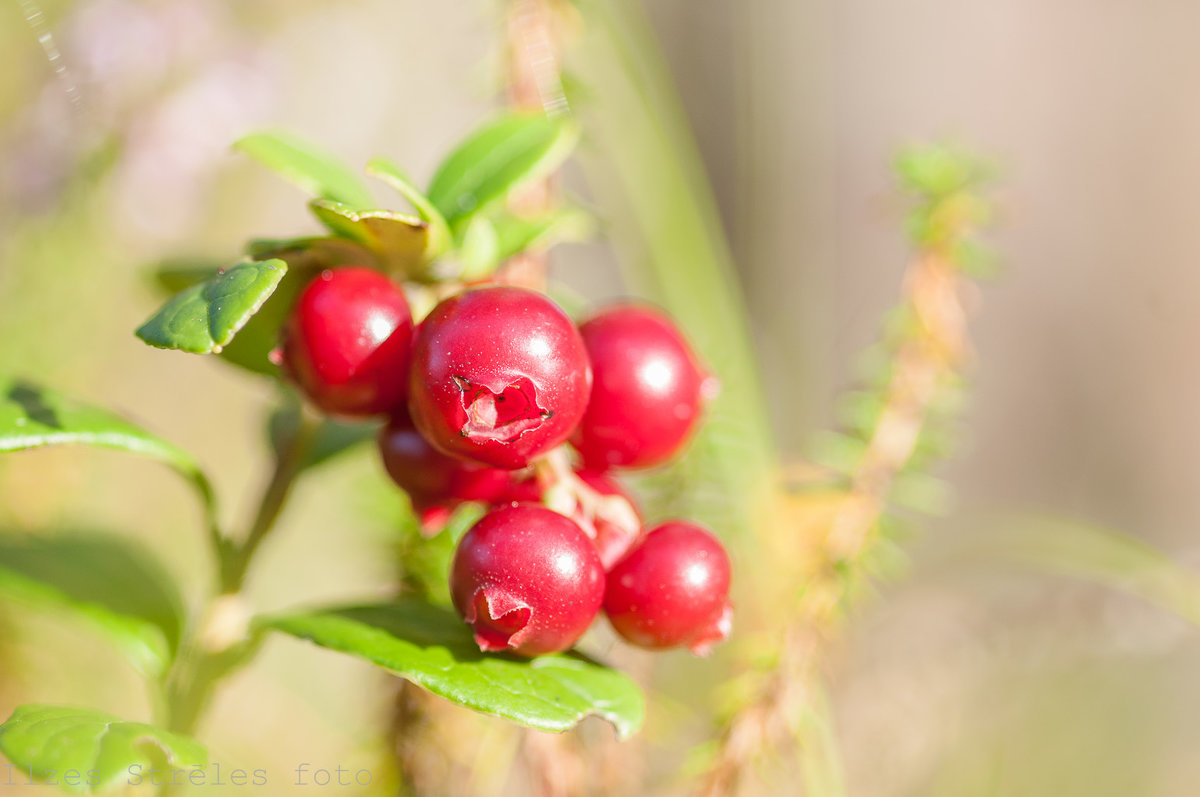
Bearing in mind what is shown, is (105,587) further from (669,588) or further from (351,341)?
(669,588)

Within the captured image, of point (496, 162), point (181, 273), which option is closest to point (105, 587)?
point (181, 273)

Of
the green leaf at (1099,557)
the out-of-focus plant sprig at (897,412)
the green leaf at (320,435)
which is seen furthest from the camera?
the green leaf at (1099,557)

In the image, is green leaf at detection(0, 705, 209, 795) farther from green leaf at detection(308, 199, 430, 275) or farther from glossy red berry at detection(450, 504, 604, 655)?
green leaf at detection(308, 199, 430, 275)

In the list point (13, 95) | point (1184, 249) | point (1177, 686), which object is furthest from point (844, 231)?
point (13, 95)

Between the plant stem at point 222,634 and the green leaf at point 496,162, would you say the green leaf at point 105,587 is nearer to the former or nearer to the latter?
the plant stem at point 222,634

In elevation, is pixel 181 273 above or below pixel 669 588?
above

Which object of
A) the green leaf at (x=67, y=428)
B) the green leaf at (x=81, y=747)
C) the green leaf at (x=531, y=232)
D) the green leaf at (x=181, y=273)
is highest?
the green leaf at (x=531, y=232)

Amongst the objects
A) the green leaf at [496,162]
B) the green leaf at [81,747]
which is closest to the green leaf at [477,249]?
the green leaf at [496,162]
